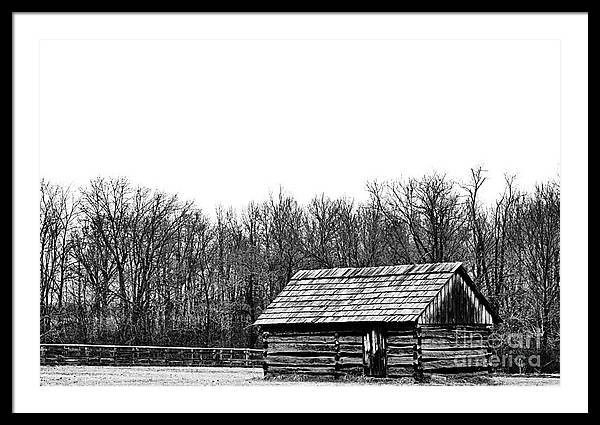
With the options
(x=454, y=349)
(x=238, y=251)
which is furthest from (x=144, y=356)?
(x=454, y=349)

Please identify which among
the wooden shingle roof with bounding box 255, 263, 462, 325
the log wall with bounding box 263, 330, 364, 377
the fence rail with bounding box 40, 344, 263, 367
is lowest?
the fence rail with bounding box 40, 344, 263, 367

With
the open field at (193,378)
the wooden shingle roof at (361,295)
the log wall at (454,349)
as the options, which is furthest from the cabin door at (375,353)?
the log wall at (454,349)

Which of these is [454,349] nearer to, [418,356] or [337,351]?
[418,356]

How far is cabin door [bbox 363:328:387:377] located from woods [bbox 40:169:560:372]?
12.8m

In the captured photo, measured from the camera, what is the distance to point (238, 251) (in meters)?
50.8

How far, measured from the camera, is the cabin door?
2973 centimetres

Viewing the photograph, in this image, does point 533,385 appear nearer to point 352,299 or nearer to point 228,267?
point 352,299

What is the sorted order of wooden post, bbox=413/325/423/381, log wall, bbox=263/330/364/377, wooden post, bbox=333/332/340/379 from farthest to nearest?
wooden post, bbox=333/332/340/379, log wall, bbox=263/330/364/377, wooden post, bbox=413/325/423/381

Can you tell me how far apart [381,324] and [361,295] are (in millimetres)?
1595

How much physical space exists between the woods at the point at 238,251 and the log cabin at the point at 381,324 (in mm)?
10790

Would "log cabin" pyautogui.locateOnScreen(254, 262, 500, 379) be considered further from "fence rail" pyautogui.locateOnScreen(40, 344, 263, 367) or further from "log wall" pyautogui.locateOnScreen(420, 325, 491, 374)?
"fence rail" pyautogui.locateOnScreen(40, 344, 263, 367)

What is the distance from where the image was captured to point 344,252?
4800 centimetres

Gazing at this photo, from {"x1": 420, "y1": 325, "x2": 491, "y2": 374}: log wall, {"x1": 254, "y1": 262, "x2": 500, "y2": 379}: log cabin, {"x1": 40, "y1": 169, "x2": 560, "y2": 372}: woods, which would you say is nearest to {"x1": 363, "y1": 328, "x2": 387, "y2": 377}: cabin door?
{"x1": 254, "y1": 262, "x2": 500, "y2": 379}: log cabin
